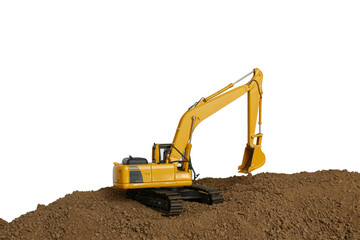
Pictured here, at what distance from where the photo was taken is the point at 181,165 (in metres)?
9.07

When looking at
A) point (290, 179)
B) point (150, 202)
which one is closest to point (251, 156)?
point (290, 179)

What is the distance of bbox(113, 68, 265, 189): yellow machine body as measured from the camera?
8.41m

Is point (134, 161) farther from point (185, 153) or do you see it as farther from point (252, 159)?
A: point (252, 159)

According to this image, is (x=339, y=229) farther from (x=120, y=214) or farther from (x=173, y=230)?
(x=120, y=214)

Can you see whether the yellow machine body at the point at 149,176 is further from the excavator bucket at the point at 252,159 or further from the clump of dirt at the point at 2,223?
the clump of dirt at the point at 2,223

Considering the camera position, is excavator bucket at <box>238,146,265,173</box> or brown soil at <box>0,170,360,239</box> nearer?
brown soil at <box>0,170,360,239</box>

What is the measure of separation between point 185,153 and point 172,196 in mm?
1218

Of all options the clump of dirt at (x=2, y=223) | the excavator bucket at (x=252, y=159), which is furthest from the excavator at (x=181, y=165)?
the clump of dirt at (x=2, y=223)

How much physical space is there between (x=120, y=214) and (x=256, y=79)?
14.0 ft

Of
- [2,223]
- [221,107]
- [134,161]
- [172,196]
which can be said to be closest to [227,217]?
[172,196]

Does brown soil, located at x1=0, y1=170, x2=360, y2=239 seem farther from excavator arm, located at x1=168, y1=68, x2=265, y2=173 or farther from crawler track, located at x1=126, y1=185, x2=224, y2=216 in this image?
excavator arm, located at x1=168, y1=68, x2=265, y2=173

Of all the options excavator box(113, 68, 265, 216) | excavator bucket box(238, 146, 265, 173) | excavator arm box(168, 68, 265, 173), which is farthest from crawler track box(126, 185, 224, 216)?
excavator bucket box(238, 146, 265, 173)

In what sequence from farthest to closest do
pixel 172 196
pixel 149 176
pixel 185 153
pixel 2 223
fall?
pixel 185 153 < pixel 2 223 < pixel 149 176 < pixel 172 196

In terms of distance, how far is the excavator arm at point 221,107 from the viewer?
9.02m
